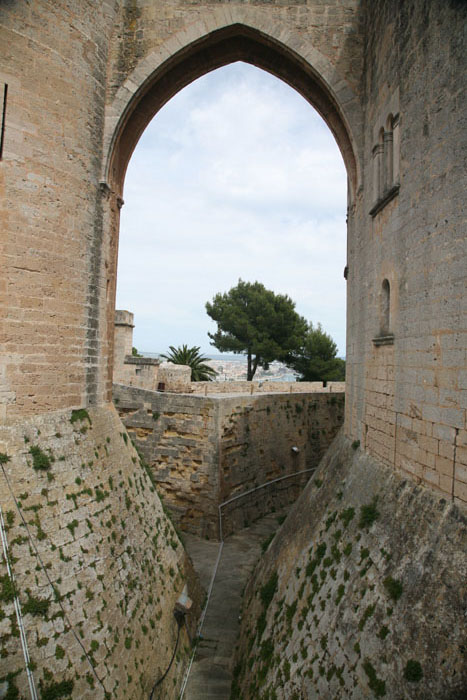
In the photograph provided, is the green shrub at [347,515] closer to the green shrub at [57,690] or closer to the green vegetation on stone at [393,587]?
the green vegetation on stone at [393,587]

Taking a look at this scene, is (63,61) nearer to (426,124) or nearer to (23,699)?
(426,124)

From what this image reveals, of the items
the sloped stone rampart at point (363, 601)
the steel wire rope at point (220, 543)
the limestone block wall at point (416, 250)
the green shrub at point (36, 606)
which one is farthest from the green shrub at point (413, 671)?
the steel wire rope at point (220, 543)

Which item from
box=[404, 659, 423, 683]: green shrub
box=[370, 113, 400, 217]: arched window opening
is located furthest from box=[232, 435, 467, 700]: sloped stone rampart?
box=[370, 113, 400, 217]: arched window opening

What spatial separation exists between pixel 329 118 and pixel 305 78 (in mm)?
898

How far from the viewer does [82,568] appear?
217 inches

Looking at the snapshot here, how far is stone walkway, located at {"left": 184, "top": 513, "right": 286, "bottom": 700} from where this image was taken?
259 inches

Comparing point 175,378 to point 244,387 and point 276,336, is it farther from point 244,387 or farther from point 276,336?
point 276,336

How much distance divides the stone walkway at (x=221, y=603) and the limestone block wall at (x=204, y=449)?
493 millimetres

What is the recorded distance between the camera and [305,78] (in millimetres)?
8383

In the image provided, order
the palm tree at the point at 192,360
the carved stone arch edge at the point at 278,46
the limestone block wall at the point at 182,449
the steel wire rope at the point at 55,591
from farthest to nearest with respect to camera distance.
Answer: the palm tree at the point at 192,360 < the limestone block wall at the point at 182,449 < the carved stone arch edge at the point at 278,46 < the steel wire rope at the point at 55,591

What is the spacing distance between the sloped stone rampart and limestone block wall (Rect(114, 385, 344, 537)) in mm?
4487

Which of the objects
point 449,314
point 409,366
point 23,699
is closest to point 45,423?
point 23,699

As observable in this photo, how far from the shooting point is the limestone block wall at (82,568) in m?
4.71

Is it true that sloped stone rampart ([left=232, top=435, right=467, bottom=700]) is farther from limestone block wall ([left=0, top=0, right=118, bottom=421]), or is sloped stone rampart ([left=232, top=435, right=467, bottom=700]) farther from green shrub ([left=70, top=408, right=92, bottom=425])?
limestone block wall ([left=0, top=0, right=118, bottom=421])
